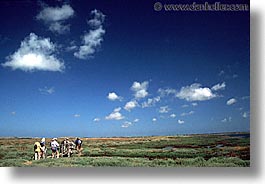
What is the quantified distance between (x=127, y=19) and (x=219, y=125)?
3.59ft

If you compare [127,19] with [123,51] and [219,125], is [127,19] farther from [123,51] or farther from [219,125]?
[219,125]

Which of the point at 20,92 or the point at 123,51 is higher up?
the point at 123,51

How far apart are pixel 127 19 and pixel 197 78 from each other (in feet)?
2.35

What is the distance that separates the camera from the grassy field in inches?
167

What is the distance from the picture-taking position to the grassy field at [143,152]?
A: 4.23m

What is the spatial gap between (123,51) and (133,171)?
94 centimetres

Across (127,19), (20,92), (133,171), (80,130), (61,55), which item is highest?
(127,19)

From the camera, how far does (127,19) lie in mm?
4328

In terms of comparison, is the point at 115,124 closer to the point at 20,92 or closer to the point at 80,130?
the point at 80,130

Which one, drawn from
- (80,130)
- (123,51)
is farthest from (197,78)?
(80,130)

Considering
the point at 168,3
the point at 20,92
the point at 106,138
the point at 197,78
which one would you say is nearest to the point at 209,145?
the point at 197,78

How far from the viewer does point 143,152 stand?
14.3 ft

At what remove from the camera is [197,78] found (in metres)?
4.27

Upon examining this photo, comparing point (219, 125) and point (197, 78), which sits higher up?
point (197, 78)
